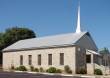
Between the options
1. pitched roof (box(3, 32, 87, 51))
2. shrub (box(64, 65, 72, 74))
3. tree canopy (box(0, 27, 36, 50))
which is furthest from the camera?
tree canopy (box(0, 27, 36, 50))

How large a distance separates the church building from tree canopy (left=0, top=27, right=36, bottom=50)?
662 inches

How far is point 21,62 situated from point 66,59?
10.7 metres

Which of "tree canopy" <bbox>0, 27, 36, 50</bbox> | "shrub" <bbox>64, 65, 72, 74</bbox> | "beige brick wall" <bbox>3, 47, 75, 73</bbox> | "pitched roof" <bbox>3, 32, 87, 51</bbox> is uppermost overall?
"tree canopy" <bbox>0, 27, 36, 50</bbox>

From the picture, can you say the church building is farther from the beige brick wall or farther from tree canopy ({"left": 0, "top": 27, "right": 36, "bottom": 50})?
tree canopy ({"left": 0, "top": 27, "right": 36, "bottom": 50})

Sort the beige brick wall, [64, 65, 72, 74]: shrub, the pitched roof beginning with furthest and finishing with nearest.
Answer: the pitched roof → the beige brick wall → [64, 65, 72, 74]: shrub

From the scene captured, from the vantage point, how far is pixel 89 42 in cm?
4247

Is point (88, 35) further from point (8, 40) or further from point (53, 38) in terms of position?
point (8, 40)

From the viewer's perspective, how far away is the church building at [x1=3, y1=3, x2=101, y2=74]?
39344mm

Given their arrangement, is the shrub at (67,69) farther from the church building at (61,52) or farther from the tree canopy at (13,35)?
the tree canopy at (13,35)

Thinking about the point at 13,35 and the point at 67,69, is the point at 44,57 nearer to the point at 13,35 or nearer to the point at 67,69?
the point at 67,69

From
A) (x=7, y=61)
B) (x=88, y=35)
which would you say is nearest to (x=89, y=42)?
(x=88, y=35)

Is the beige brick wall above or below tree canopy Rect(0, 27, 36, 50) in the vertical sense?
below

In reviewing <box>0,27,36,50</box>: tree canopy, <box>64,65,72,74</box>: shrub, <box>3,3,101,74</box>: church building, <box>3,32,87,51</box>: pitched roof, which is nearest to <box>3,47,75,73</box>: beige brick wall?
<box>3,3,101,74</box>: church building

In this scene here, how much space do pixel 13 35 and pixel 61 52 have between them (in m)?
30.1
